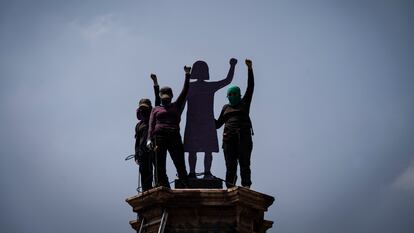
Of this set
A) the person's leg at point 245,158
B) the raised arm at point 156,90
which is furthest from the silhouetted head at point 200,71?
the person's leg at point 245,158

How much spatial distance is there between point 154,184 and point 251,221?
7.10 feet

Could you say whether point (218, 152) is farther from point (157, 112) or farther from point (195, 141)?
point (157, 112)

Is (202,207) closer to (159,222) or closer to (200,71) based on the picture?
(159,222)

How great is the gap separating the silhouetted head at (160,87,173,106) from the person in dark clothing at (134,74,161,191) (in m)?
0.37

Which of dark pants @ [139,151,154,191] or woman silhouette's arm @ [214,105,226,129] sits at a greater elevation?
woman silhouette's arm @ [214,105,226,129]

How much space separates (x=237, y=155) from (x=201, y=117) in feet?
5.16

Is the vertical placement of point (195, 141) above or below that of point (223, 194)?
above

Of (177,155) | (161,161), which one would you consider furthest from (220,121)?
(161,161)

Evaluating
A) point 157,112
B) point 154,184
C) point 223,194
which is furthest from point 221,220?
point 157,112

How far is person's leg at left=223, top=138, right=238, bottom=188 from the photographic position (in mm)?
16891

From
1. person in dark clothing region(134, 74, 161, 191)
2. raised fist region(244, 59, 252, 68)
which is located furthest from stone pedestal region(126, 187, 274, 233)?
raised fist region(244, 59, 252, 68)

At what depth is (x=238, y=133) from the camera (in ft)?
55.8

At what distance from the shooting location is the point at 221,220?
1586 cm

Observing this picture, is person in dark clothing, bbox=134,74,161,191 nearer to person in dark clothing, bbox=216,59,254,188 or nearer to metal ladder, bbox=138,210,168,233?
metal ladder, bbox=138,210,168,233
